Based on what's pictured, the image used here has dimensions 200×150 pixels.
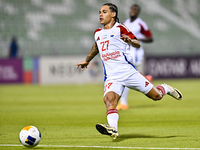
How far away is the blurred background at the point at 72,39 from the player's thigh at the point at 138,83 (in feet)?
→ 52.5

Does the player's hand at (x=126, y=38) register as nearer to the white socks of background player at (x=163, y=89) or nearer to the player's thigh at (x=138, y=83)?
the player's thigh at (x=138, y=83)

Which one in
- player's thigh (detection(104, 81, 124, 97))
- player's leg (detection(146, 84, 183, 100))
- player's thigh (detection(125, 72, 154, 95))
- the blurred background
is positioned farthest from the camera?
the blurred background

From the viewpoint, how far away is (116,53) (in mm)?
6105

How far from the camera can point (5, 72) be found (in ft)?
73.6

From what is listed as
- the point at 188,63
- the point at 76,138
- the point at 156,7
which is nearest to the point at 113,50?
the point at 76,138

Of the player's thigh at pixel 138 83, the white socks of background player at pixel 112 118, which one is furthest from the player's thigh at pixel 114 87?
the white socks of background player at pixel 112 118

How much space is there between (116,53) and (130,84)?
55cm

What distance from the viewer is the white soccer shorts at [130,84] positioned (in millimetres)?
6066

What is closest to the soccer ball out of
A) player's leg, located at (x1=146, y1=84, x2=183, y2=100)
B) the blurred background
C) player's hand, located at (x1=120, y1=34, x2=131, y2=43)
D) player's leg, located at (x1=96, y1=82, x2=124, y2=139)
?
player's leg, located at (x1=96, y1=82, x2=124, y2=139)

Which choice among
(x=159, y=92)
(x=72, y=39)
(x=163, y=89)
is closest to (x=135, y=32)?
(x=163, y=89)

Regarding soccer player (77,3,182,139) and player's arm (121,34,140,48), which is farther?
soccer player (77,3,182,139)

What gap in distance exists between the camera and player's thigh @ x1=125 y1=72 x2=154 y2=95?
6.18 m

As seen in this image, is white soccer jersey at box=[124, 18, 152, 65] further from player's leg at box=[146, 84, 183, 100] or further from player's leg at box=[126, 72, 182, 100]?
player's leg at box=[126, 72, 182, 100]

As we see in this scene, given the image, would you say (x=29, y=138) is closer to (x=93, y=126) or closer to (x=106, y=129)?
(x=106, y=129)
